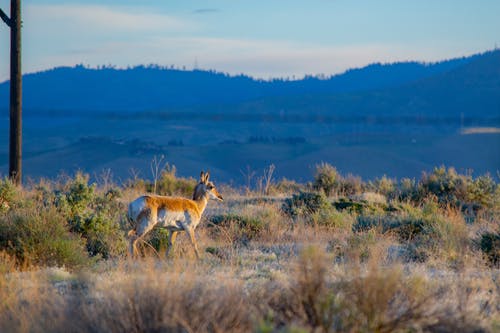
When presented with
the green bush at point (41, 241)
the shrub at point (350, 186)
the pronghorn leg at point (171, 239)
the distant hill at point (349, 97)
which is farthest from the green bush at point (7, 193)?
the distant hill at point (349, 97)

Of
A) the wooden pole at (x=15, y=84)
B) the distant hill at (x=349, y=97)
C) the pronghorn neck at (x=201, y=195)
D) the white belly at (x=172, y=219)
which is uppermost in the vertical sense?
the wooden pole at (x=15, y=84)

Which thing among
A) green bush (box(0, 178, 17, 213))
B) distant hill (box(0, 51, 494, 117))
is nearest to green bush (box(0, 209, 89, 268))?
green bush (box(0, 178, 17, 213))

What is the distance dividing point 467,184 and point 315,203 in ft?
17.7

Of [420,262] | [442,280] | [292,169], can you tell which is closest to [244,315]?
[442,280]

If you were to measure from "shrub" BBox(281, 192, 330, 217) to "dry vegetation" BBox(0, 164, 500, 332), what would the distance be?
1.8 inches

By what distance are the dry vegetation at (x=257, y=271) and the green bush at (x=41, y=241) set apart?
0.02m

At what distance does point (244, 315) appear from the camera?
23.5 feet

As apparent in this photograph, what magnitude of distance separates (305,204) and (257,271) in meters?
8.15

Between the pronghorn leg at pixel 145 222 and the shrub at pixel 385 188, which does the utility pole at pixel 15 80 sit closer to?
the pronghorn leg at pixel 145 222

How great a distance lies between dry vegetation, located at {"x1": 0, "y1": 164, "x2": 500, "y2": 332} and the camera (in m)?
6.99

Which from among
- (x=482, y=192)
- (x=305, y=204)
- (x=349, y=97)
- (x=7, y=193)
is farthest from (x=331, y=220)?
(x=349, y=97)

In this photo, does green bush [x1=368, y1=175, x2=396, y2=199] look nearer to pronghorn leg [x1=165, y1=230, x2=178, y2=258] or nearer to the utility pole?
the utility pole

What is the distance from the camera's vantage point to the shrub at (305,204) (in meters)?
17.6

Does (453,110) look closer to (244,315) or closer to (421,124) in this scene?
(421,124)
